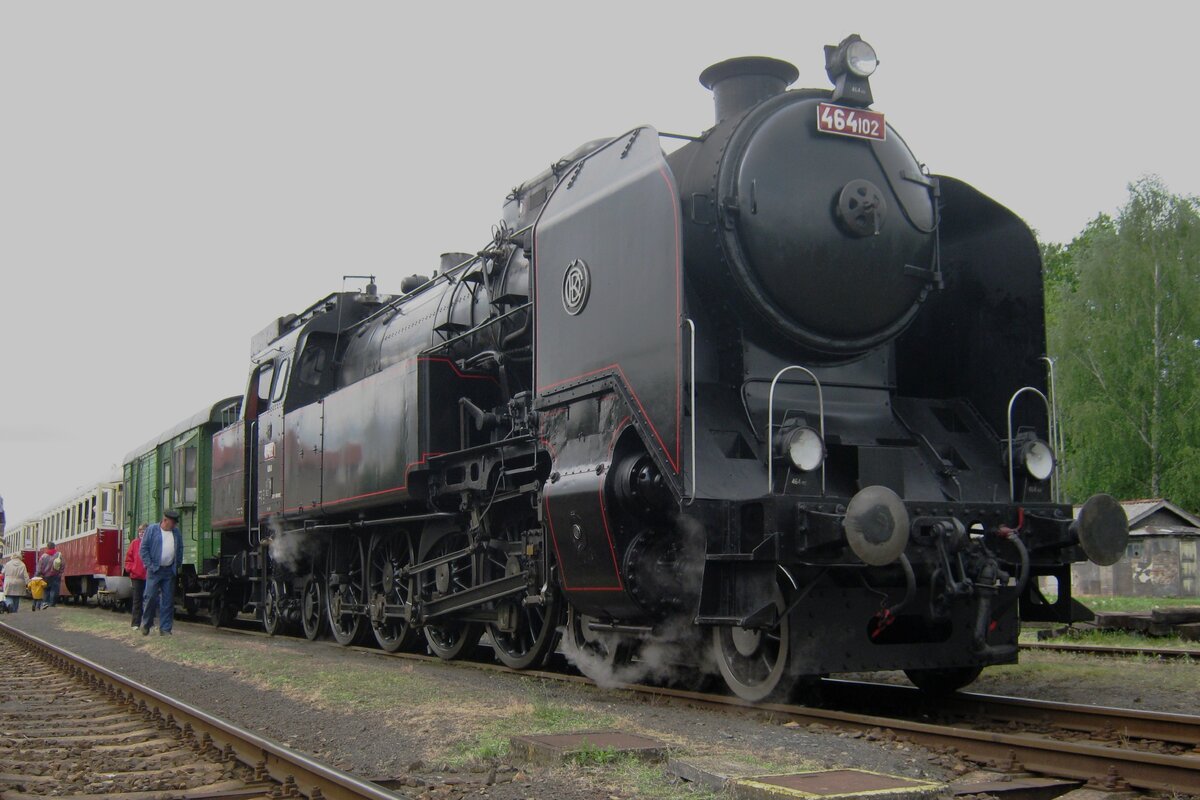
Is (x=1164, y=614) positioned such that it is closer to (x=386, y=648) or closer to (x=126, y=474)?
(x=386, y=648)

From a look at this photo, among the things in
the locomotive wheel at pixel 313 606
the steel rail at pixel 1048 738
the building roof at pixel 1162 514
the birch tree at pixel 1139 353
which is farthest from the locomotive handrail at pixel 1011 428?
the birch tree at pixel 1139 353

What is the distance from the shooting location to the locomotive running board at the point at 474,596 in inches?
295

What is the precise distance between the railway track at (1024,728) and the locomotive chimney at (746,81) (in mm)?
3302

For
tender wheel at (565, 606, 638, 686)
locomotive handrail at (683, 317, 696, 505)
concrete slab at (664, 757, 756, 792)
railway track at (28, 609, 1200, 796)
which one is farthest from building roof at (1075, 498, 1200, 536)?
concrete slab at (664, 757, 756, 792)

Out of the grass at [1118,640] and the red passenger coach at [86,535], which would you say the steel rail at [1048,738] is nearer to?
the grass at [1118,640]

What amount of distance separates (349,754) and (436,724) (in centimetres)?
67

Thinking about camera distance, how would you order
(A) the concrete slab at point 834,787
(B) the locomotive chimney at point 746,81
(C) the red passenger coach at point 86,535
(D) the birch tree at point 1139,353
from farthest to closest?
(D) the birch tree at point 1139,353 < (C) the red passenger coach at point 86,535 < (B) the locomotive chimney at point 746,81 < (A) the concrete slab at point 834,787

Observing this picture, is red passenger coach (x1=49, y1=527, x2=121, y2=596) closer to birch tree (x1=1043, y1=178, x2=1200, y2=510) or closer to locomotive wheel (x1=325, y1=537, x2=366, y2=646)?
locomotive wheel (x1=325, y1=537, x2=366, y2=646)

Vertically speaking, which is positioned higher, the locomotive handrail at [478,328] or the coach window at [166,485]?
the locomotive handrail at [478,328]

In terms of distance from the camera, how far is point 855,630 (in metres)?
5.75

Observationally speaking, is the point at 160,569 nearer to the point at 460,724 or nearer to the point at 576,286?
the point at 576,286

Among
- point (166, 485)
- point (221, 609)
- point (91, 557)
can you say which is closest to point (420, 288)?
point (221, 609)

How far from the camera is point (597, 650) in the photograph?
7.16 meters

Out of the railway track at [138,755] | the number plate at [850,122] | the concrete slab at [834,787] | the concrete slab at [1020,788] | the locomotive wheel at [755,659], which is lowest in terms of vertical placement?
the railway track at [138,755]
